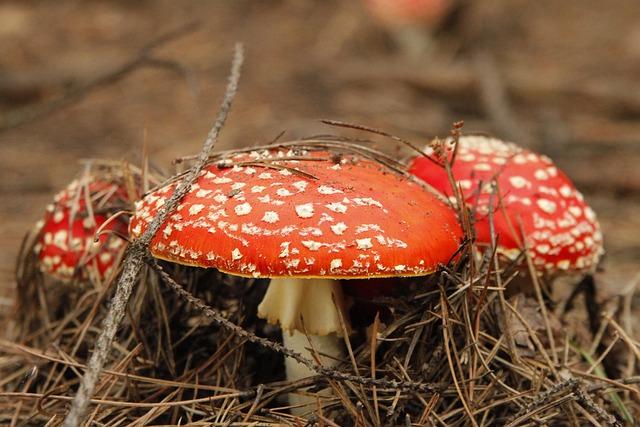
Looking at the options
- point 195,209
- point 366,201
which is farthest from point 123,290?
point 366,201

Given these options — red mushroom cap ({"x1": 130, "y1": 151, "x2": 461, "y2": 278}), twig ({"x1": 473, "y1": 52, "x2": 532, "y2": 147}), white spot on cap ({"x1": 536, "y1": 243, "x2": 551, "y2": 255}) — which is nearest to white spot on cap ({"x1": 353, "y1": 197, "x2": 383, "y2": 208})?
red mushroom cap ({"x1": 130, "y1": 151, "x2": 461, "y2": 278})

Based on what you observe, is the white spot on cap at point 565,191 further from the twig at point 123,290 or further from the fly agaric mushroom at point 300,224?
the twig at point 123,290

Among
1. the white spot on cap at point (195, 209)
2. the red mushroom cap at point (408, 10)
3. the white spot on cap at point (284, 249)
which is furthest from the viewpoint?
the red mushroom cap at point (408, 10)

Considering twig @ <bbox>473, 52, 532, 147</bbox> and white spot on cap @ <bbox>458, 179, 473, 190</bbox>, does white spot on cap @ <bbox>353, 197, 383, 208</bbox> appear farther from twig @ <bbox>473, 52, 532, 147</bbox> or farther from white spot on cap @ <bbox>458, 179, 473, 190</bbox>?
twig @ <bbox>473, 52, 532, 147</bbox>

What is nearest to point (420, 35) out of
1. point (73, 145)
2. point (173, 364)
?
point (73, 145)

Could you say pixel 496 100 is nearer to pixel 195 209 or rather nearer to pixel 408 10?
pixel 408 10

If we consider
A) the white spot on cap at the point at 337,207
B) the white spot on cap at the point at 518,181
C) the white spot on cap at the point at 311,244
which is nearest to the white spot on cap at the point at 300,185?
the white spot on cap at the point at 337,207
